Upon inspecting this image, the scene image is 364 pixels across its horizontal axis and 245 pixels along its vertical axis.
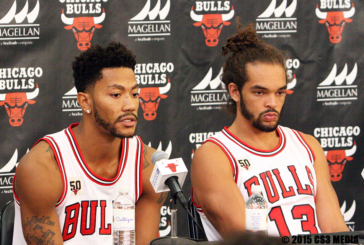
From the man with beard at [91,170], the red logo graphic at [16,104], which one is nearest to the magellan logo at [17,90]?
the red logo graphic at [16,104]

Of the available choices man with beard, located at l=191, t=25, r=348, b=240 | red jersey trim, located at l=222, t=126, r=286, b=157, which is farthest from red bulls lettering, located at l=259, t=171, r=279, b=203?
red jersey trim, located at l=222, t=126, r=286, b=157

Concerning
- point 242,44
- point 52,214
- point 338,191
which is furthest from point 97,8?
point 338,191

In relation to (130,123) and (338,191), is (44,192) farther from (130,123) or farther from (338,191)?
(338,191)

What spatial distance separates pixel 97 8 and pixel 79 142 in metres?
1.13

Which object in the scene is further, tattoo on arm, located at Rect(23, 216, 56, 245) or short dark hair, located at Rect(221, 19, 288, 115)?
short dark hair, located at Rect(221, 19, 288, 115)

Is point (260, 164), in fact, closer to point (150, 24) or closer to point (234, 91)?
point (234, 91)

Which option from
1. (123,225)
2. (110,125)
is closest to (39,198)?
(110,125)

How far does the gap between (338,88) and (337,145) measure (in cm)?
39

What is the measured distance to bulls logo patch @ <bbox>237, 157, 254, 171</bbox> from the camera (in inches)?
73.9

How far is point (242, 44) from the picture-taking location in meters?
2.08

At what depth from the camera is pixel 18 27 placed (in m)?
2.60

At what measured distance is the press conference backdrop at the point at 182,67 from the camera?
2609 millimetres

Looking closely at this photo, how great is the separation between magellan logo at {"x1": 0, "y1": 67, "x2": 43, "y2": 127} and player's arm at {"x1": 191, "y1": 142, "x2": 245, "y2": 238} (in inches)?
50.1

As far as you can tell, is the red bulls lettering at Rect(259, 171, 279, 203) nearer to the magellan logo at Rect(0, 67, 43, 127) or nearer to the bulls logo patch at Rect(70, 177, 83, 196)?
the bulls logo patch at Rect(70, 177, 83, 196)
